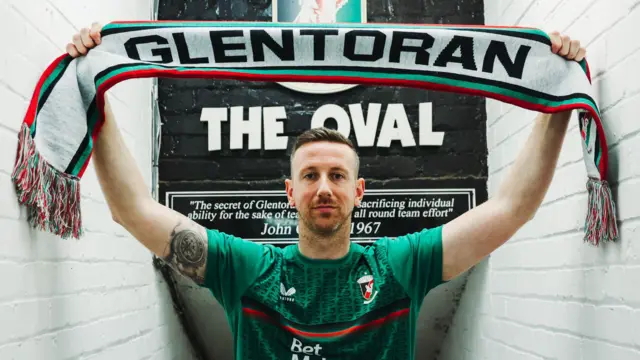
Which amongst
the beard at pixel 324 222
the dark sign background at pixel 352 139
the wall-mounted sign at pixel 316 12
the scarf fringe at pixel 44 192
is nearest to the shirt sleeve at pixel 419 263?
the beard at pixel 324 222

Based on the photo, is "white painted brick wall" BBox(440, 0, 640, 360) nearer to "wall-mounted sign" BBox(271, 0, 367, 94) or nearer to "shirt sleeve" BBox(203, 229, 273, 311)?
"wall-mounted sign" BBox(271, 0, 367, 94)

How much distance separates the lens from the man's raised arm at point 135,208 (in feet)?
5.63

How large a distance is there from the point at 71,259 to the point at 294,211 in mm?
1118

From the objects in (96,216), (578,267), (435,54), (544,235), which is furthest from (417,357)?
(435,54)

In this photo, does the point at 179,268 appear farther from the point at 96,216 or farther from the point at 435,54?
the point at 435,54

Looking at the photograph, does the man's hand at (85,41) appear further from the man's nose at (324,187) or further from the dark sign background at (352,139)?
the dark sign background at (352,139)

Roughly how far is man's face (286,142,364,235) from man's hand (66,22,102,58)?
66cm

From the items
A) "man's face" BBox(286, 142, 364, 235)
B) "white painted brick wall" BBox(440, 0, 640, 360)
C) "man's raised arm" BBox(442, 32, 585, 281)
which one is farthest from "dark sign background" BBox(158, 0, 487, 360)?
"man's raised arm" BBox(442, 32, 585, 281)

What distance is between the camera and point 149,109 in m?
2.93

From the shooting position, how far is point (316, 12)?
2.97 metres

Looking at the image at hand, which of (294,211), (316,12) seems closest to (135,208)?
(294,211)

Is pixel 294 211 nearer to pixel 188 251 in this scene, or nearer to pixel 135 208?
pixel 188 251

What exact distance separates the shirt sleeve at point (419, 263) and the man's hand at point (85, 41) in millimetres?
1004

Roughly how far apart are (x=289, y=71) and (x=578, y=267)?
1017 millimetres
